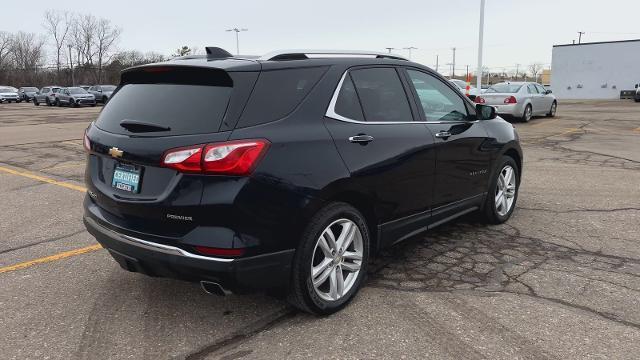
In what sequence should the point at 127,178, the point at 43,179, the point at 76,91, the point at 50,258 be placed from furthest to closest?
the point at 76,91 → the point at 43,179 → the point at 50,258 → the point at 127,178

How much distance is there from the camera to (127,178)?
3.13 metres

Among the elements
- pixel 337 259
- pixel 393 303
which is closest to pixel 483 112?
pixel 393 303

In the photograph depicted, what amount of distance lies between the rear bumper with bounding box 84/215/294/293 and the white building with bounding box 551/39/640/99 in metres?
53.9

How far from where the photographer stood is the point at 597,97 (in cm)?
4997

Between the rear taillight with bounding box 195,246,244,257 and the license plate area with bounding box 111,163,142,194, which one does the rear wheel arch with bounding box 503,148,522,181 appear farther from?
the license plate area with bounding box 111,163,142,194

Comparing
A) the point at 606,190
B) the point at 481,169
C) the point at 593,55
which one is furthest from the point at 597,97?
the point at 481,169

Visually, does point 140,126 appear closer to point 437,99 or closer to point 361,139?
point 361,139

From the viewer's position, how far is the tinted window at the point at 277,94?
299 centimetres

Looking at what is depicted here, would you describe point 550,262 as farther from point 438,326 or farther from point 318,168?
point 318,168

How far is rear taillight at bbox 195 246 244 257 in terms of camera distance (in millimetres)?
2809

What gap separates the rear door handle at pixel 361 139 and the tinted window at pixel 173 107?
0.90m

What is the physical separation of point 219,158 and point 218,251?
1.69ft

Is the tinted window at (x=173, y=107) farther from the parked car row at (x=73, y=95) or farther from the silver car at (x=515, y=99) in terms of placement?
the parked car row at (x=73, y=95)

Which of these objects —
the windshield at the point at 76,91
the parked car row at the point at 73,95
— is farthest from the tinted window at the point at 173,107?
the windshield at the point at 76,91
